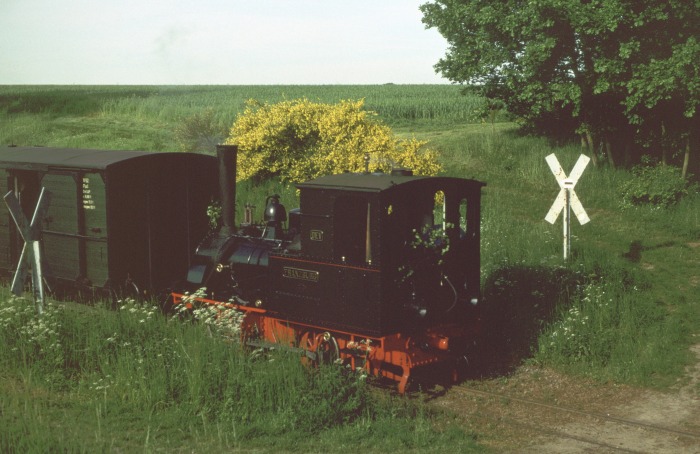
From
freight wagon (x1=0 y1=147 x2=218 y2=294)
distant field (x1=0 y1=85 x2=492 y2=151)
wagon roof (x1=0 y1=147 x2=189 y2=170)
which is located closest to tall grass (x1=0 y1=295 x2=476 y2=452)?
freight wagon (x1=0 y1=147 x2=218 y2=294)

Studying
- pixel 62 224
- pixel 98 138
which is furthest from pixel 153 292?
pixel 98 138

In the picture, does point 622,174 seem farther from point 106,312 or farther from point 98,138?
point 98,138

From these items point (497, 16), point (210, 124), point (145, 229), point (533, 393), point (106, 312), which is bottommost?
point (533, 393)

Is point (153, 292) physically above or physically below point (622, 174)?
below

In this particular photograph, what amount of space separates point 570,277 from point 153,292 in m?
7.42

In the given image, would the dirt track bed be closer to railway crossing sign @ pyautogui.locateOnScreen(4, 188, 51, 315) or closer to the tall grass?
the tall grass

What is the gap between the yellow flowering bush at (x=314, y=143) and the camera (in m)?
18.8

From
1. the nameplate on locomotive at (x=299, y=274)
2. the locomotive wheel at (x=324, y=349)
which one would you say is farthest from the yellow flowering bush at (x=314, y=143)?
the locomotive wheel at (x=324, y=349)

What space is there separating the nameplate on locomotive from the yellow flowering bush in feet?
24.8

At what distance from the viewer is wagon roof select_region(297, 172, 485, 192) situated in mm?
9805

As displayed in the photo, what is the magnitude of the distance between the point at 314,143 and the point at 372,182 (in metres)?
11.2

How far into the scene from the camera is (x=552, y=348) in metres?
11.9

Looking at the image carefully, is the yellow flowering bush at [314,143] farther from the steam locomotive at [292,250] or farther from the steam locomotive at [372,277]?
the steam locomotive at [372,277]

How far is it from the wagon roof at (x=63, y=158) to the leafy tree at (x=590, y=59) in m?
10.7
